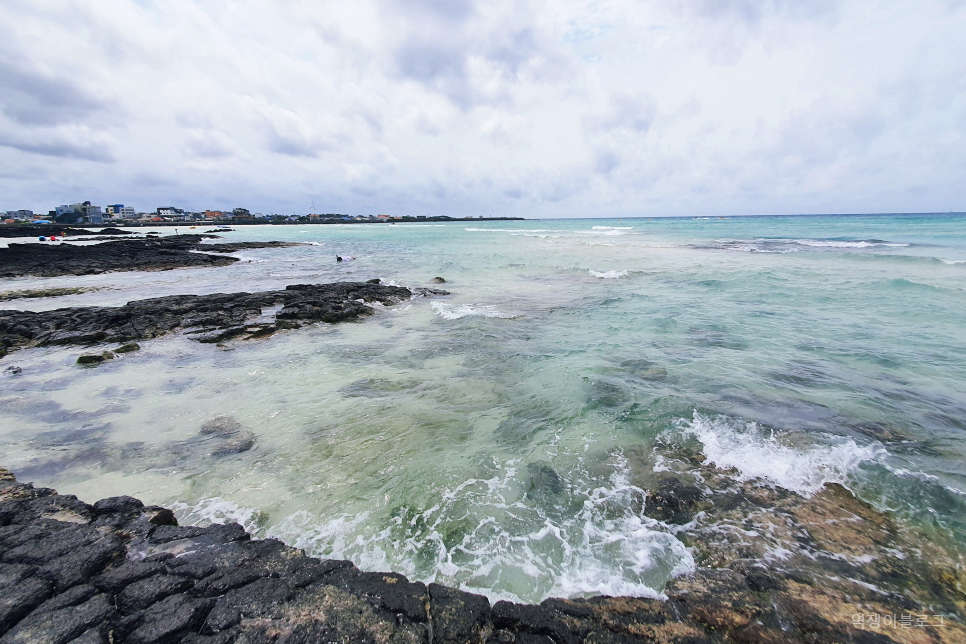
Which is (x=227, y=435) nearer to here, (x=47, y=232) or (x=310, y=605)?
(x=310, y=605)

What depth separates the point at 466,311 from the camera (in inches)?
622

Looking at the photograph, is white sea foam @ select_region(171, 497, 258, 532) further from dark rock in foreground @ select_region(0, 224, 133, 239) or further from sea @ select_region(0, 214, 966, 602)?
dark rock in foreground @ select_region(0, 224, 133, 239)

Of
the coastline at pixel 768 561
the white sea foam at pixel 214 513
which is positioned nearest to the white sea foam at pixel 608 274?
the coastline at pixel 768 561

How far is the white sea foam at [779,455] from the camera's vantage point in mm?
5473

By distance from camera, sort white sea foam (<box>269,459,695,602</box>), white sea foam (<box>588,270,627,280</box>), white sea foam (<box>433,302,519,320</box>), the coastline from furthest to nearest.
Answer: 1. white sea foam (<box>588,270,627,280</box>)
2. white sea foam (<box>433,302,519,320</box>)
3. white sea foam (<box>269,459,695,602</box>)
4. the coastline

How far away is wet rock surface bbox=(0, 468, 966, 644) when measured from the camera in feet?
9.86

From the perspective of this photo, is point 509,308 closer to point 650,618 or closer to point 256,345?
point 256,345

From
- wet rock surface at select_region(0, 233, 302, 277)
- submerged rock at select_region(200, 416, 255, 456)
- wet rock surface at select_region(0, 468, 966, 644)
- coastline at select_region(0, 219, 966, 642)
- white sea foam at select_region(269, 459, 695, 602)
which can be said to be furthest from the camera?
wet rock surface at select_region(0, 233, 302, 277)

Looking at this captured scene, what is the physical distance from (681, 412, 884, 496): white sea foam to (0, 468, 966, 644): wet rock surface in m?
1.85

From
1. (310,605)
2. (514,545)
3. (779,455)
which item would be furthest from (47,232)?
(779,455)

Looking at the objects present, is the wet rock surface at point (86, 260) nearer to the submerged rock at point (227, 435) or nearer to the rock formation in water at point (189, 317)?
the rock formation in water at point (189, 317)

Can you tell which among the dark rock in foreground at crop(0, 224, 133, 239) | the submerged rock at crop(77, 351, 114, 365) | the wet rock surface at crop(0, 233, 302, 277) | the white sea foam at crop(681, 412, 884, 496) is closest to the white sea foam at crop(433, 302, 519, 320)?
the white sea foam at crop(681, 412, 884, 496)

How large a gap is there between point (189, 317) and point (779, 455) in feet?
58.4

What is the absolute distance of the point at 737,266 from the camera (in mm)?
26531
